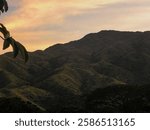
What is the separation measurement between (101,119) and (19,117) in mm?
2192

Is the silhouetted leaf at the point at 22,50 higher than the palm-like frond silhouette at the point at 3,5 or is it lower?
lower

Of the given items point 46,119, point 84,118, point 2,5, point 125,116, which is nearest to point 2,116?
point 46,119

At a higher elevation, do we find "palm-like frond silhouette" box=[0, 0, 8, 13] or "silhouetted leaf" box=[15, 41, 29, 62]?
"palm-like frond silhouette" box=[0, 0, 8, 13]

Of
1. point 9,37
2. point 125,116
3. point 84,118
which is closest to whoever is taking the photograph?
point 9,37

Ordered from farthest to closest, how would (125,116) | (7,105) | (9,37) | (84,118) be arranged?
(7,105) < (125,116) < (84,118) < (9,37)

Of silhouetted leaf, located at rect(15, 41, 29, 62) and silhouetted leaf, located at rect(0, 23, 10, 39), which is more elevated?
silhouetted leaf, located at rect(0, 23, 10, 39)

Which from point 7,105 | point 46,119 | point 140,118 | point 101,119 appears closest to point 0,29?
point 46,119

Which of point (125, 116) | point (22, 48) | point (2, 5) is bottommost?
point (125, 116)

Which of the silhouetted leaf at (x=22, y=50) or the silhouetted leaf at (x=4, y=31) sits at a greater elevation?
the silhouetted leaf at (x=4, y=31)

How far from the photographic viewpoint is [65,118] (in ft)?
35.9

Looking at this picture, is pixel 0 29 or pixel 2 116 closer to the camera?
pixel 0 29

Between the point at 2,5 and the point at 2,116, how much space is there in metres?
3.95

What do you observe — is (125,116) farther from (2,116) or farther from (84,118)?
(2,116)

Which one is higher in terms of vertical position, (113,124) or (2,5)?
(2,5)
